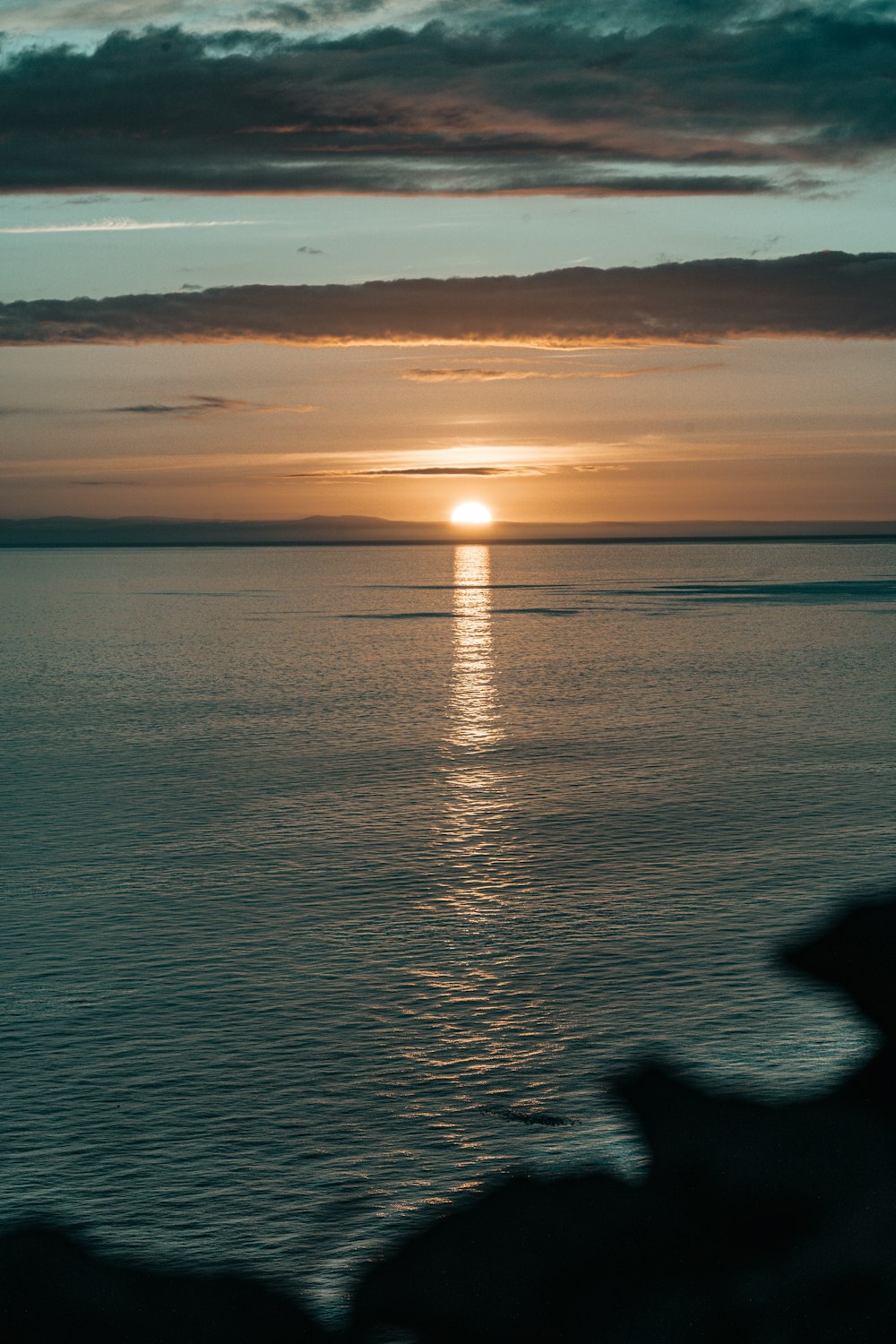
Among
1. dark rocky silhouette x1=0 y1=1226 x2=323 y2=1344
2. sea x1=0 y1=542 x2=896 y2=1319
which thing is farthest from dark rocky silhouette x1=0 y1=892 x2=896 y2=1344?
sea x1=0 y1=542 x2=896 y2=1319

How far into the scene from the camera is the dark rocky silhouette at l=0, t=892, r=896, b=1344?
12.8 metres

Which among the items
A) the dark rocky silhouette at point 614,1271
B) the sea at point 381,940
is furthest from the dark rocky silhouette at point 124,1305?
the sea at point 381,940

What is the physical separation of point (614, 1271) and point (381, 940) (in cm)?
1174

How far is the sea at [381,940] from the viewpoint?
635 inches

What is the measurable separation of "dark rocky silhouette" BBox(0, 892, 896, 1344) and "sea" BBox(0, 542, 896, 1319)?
0.54 m

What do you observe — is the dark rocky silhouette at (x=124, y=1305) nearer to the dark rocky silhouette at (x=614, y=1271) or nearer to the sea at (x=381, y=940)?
the dark rocky silhouette at (x=614, y=1271)

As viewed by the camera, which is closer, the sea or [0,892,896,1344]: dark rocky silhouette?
[0,892,896,1344]: dark rocky silhouette

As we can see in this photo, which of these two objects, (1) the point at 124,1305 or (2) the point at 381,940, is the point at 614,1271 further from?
(2) the point at 381,940

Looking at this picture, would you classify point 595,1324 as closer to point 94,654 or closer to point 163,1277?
point 163,1277

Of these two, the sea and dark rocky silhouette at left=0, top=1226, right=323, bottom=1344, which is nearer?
dark rocky silhouette at left=0, top=1226, right=323, bottom=1344

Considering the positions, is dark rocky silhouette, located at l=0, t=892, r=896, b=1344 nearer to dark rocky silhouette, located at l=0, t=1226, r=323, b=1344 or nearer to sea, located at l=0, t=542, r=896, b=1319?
dark rocky silhouette, located at l=0, t=1226, r=323, b=1344

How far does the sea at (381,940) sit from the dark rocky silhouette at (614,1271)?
537 millimetres

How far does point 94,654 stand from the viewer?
282 feet

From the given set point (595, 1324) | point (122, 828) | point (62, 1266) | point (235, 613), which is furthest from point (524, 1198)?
point (235, 613)
